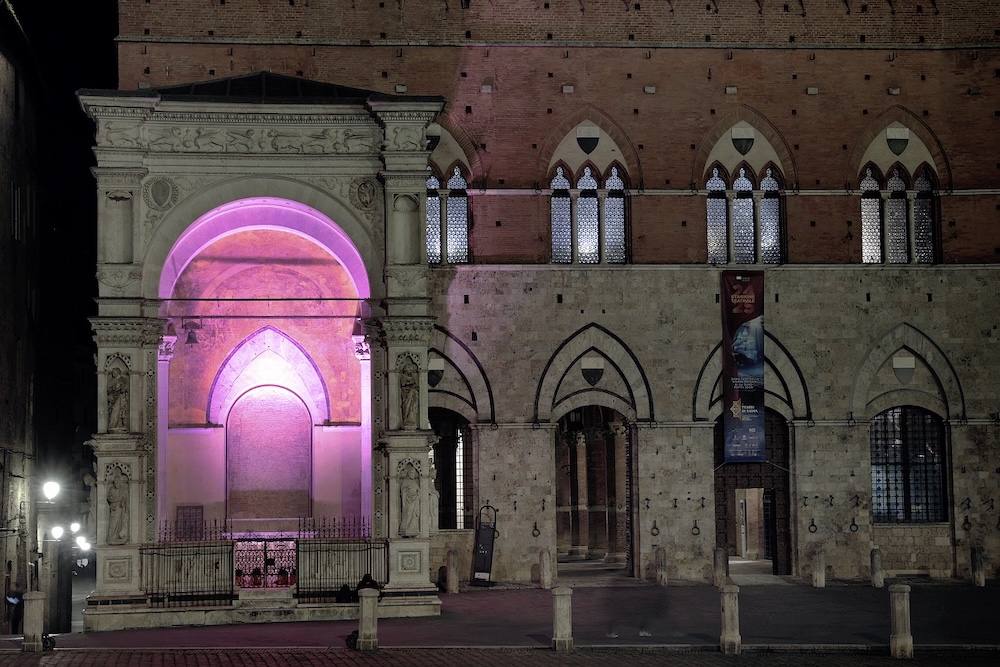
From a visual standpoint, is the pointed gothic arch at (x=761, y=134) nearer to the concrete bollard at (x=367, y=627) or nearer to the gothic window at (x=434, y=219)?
the gothic window at (x=434, y=219)

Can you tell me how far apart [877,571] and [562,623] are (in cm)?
1207

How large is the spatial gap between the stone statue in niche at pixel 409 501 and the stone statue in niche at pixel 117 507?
4718 mm

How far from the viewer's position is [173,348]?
27734mm

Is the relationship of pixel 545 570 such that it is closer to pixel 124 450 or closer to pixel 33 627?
pixel 124 450

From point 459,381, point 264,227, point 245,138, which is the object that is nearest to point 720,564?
point 459,381

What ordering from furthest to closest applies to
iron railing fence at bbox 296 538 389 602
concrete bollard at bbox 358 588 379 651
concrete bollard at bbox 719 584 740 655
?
iron railing fence at bbox 296 538 389 602 < concrete bollard at bbox 358 588 379 651 < concrete bollard at bbox 719 584 740 655

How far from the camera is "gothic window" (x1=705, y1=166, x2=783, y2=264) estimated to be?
3044 centimetres

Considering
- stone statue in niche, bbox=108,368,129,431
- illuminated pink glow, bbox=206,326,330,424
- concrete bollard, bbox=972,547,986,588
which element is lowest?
concrete bollard, bbox=972,547,986,588

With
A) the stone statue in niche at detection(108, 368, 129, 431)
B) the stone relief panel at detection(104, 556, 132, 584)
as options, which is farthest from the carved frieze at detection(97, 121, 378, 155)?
the stone relief panel at detection(104, 556, 132, 584)

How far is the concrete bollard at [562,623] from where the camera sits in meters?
19.4

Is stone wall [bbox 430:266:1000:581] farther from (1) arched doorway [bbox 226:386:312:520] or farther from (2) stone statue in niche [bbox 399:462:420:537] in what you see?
(2) stone statue in niche [bbox 399:462:420:537]

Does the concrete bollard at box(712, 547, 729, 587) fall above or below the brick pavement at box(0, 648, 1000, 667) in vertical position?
above

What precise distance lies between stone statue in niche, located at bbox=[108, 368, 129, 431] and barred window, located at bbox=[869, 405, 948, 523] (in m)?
16.2

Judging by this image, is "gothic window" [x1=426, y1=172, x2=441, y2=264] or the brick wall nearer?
the brick wall
